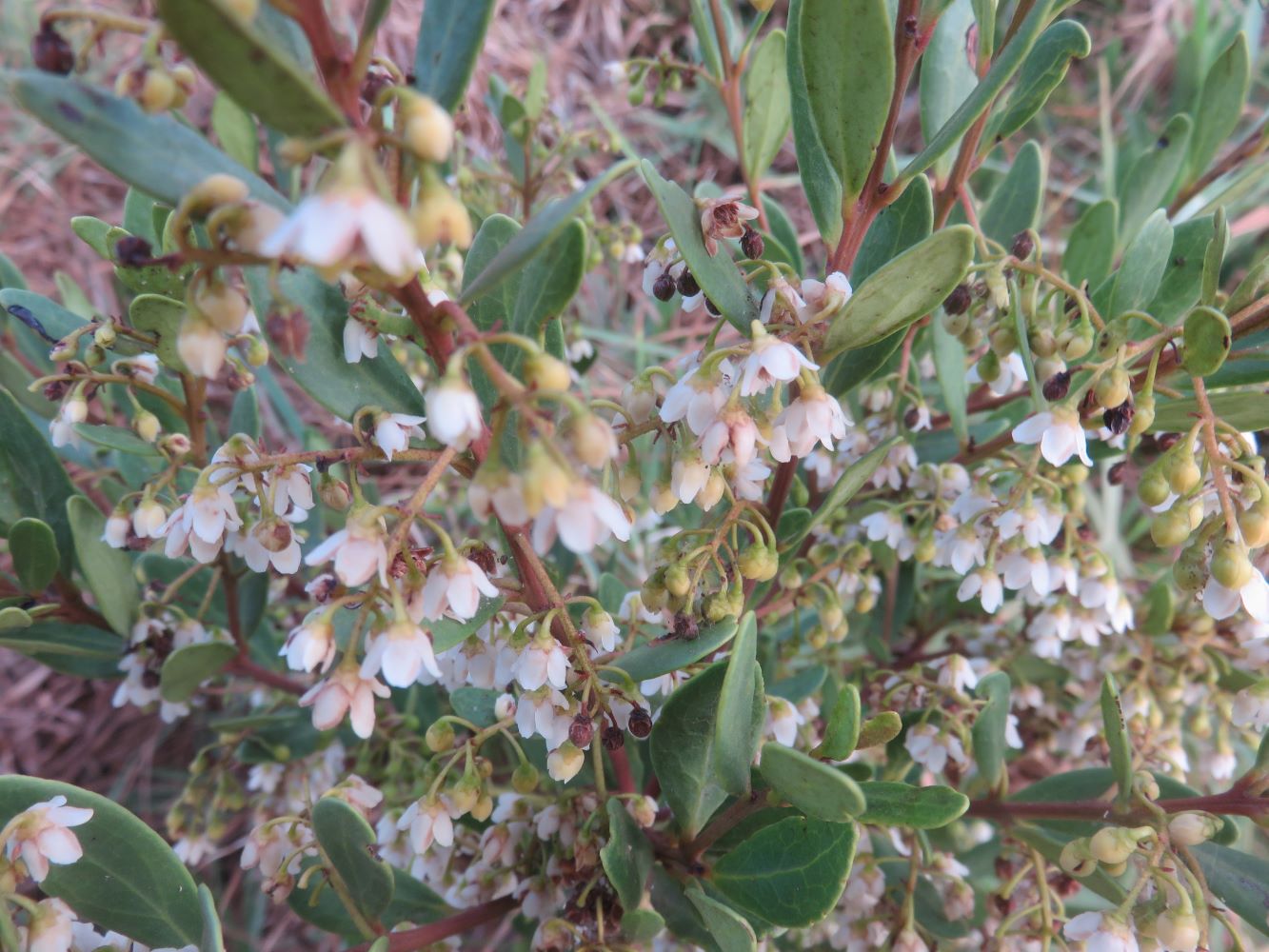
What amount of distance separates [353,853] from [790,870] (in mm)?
506

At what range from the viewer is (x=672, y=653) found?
944 mm

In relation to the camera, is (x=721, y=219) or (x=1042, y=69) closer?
(x=721, y=219)

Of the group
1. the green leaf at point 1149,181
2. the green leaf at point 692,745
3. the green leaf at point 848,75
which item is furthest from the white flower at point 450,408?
the green leaf at point 1149,181

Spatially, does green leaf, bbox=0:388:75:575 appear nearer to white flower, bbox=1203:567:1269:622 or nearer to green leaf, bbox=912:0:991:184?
green leaf, bbox=912:0:991:184

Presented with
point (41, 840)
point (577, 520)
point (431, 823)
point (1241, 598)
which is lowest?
point (431, 823)

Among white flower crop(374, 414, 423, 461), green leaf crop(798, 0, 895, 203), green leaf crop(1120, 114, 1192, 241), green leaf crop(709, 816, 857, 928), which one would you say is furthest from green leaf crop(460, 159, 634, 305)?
green leaf crop(1120, 114, 1192, 241)

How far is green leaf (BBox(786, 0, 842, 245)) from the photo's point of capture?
1.10 meters

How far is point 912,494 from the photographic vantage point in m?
1.45

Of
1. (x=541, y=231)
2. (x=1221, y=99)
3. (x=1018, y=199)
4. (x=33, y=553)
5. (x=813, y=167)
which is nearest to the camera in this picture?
(x=541, y=231)

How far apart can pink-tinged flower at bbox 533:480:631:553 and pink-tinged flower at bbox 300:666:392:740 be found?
26 centimetres

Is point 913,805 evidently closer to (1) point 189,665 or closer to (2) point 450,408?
(2) point 450,408

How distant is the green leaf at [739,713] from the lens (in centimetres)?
86

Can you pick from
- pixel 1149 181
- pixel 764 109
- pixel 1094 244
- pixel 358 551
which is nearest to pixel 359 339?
pixel 358 551

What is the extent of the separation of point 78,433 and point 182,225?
741mm
